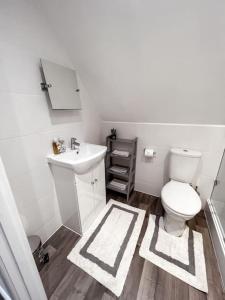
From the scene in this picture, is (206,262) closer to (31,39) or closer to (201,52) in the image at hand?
(201,52)

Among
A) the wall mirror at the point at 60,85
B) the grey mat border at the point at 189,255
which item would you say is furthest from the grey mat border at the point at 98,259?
the wall mirror at the point at 60,85

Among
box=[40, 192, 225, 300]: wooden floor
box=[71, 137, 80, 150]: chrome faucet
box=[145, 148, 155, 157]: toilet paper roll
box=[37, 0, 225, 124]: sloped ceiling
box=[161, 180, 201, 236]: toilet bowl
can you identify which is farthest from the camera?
box=[145, 148, 155, 157]: toilet paper roll

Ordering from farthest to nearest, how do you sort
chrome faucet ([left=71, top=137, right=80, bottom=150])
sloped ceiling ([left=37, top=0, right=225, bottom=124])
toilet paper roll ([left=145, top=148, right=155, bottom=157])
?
toilet paper roll ([left=145, top=148, right=155, bottom=157]) < chrome faucet ([left=71, top=137, right=80, bottom=150]) < sloped ceiling ([left=37, top=0, right=225, bottom=124])

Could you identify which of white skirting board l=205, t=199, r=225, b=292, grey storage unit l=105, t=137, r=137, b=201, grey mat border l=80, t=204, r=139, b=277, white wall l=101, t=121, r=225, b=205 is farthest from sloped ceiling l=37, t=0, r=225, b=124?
grey mat border l=80, t=204, r=139, b=277

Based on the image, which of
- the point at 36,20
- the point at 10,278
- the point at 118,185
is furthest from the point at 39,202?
the point at 36,20

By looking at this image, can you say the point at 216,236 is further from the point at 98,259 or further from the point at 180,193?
the point at 98,259

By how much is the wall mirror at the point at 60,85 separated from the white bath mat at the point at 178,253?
164 centimetres

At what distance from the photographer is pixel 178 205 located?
1.26 m

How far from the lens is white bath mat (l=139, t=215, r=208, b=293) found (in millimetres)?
1095

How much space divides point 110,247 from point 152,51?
1.83 m

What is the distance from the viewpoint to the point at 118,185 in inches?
78.1

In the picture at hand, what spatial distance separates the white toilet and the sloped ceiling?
44cm

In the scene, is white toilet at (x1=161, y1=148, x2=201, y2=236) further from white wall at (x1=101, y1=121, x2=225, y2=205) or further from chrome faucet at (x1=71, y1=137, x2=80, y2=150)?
chrome faucet at (x1=71, y1=137, x2=80, y2=150)

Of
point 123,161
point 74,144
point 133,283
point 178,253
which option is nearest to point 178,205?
Answer: point 178,253
